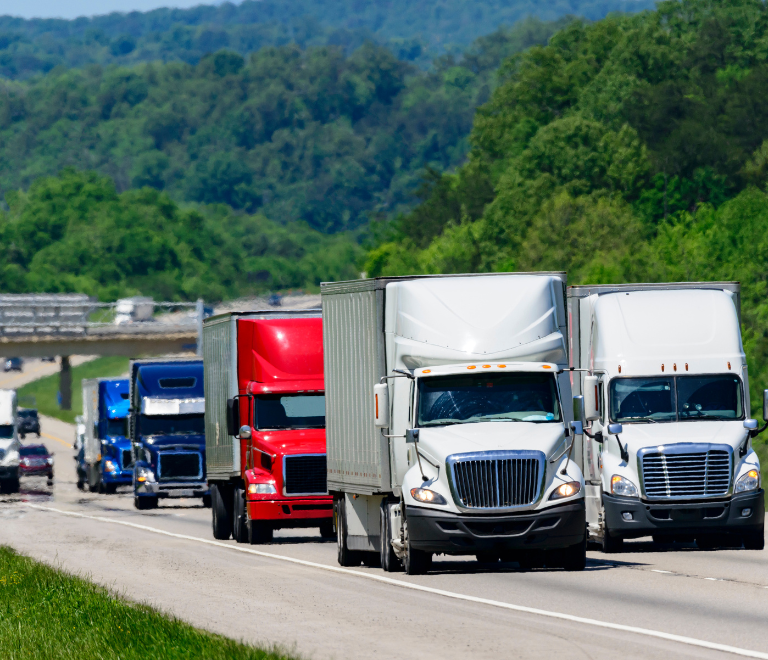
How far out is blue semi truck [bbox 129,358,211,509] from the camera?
138 feet

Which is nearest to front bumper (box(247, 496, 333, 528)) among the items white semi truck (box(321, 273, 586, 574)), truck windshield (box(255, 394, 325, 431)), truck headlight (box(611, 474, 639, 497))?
truck windshield (box(255, 394, 325, 431))

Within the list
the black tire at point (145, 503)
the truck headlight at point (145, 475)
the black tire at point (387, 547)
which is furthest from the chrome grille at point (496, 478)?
the black tire at point (145, 503)

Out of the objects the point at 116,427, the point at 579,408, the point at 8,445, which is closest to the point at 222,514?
the point at 579,408

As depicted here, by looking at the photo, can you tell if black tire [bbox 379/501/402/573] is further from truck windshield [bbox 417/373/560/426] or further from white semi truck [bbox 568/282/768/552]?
white semi truck [bbox 568/282/768/552]

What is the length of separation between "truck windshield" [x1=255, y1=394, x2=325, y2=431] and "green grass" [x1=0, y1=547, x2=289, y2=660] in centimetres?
863

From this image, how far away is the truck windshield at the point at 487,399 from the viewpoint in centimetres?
2036

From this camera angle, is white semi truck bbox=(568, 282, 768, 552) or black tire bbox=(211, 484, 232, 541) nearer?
white semi truck bbox=(568, 282, 768, 552)

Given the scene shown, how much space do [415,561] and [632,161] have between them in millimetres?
91598

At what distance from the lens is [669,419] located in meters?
23.8

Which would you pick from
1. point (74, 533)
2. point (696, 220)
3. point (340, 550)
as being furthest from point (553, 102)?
point (340, 550)

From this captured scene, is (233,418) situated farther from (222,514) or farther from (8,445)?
(8,445)

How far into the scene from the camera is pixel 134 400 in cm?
4362

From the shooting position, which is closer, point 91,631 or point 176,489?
point 91,631

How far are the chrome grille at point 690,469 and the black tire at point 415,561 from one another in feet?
13.4
